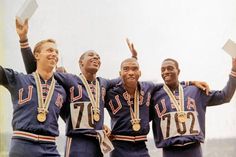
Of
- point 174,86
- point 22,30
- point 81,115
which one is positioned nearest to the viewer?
point 22,30

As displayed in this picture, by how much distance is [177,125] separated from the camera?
195 centimetres

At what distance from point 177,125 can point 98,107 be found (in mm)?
430

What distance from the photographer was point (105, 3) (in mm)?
2555

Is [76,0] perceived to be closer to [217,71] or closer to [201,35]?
[201,35]

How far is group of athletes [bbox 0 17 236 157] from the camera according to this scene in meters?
1.63

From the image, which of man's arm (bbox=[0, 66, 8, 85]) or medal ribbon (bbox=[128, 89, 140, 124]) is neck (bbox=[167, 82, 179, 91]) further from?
man's arm (bbox=[0, 66, 8, 85])

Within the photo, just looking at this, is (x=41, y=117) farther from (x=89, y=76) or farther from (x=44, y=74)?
(x=89, y=76)

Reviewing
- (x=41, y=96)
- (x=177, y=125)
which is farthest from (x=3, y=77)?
(x=177, y=125)

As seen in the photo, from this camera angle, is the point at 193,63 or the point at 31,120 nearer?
the point at 31,120

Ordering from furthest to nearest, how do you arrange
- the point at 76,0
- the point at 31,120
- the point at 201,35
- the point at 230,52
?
the point at 201,35 → the point at 76,0 → the point at 230,52 → the point at 31,120

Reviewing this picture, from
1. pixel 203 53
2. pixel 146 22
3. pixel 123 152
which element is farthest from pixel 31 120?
pixel 203 53

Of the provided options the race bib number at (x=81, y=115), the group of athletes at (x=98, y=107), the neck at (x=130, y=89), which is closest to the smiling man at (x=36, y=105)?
the group of athletes at (x=98, y=107)

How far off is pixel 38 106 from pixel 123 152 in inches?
20.7

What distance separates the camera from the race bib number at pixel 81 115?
183cm
